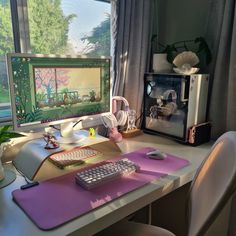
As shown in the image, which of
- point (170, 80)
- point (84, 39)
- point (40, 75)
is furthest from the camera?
point (84, 39)

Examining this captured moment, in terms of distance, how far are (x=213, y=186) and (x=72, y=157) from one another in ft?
2.36

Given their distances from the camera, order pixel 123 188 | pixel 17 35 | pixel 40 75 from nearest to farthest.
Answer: pixel 123 188 < pixel 40 75 < pixel 17 35

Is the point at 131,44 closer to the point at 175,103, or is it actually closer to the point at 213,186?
the point at 175,103

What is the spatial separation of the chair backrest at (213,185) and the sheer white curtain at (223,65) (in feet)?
2.26

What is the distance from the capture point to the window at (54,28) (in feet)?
4.44

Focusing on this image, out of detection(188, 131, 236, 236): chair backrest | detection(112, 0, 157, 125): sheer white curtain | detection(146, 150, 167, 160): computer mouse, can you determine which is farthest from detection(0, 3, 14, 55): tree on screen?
detection(188, 131, 236, 236): chair backrest

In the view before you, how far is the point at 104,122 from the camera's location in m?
1.55

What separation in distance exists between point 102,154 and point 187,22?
1.11 meters

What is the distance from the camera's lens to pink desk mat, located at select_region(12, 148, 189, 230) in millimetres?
791

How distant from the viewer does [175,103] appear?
5.01 feet

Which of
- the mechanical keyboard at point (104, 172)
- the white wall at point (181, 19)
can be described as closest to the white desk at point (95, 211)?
the mechanical keyboard at point (104, 172)

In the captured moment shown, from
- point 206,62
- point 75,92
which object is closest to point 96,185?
point 75,92

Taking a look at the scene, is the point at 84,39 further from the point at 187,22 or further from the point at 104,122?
the point at 187,22

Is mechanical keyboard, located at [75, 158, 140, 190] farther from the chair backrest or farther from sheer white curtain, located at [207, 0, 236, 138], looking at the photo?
sheer white curtain, located at [207, 0, 236, 138]
